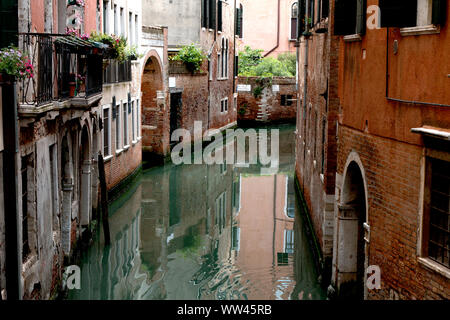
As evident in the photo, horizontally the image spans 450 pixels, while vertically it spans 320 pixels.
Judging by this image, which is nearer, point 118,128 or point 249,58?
point 118,128

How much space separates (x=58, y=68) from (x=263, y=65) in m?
31.2

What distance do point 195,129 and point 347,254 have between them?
19.5 m

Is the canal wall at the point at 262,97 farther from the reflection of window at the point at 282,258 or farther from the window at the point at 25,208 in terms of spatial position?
the window at the point at 25,208

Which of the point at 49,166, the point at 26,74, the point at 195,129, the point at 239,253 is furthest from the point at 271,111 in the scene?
the point at 26,74

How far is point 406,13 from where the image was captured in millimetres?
6723

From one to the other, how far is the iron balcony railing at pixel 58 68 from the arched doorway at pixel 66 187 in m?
0.88

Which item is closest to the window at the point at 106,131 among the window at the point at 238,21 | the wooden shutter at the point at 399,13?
the wooden shutter at the point at 399,13

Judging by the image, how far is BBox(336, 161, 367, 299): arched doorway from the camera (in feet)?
31.0

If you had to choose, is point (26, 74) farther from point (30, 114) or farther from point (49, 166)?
point (49, 166)

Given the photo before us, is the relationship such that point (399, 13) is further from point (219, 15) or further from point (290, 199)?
point (219, 15)

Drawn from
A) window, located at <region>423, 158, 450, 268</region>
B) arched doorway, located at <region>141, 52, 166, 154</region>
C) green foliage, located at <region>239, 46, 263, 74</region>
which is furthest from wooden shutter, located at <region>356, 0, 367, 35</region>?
green foliage, located at <region>239, 46, 263, 74</region>

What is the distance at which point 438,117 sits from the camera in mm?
6047

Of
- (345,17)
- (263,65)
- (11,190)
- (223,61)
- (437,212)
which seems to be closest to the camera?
(437,212)

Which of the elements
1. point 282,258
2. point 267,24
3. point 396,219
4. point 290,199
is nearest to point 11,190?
point 396,219
